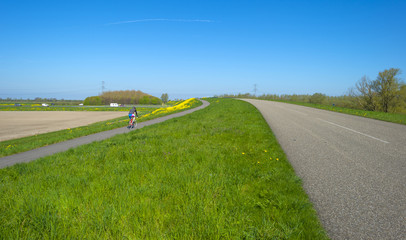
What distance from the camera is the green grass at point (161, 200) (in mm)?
2453

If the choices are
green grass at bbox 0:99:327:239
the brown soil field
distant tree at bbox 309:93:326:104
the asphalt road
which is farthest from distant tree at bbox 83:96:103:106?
the asphalt road

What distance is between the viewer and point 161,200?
10.5 feet

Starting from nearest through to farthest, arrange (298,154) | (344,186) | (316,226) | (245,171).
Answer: (316,226) → (344,186) → (245,171) → (298,154)

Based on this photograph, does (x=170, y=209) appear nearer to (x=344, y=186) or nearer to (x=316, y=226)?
(x=316, y=226)

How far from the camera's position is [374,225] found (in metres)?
2.73

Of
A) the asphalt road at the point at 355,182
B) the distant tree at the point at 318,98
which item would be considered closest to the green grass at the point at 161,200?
the asphalt road at the point at 355,182

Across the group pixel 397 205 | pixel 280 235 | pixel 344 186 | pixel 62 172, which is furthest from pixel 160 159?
pixel 397 205

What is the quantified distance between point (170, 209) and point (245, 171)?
2206 millimetres

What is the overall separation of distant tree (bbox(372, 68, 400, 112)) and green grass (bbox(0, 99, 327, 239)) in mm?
37124

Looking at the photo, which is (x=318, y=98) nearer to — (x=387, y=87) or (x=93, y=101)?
(x=387, y=87)

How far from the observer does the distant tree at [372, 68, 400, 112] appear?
29.1 m

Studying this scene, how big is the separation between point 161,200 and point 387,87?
4125 centimetres

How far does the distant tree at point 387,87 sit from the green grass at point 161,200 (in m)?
37.1

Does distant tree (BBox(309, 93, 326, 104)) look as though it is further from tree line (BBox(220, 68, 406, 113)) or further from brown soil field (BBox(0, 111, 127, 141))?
brown soil field (BBox(0, 111, 127, 141))
